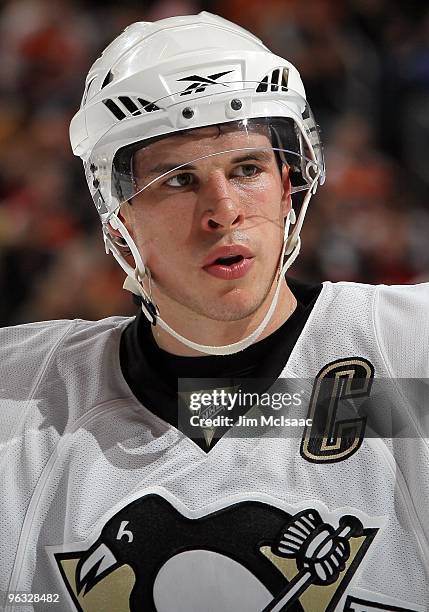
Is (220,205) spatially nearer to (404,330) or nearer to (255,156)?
(255,156)

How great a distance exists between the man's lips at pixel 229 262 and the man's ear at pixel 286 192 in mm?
137

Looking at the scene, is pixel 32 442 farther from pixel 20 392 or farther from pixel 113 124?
pixel 113 124

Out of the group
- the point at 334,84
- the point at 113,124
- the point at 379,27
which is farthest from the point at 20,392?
the point at 379,27

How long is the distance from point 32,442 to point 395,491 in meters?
0.59

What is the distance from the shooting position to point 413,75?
131 inches

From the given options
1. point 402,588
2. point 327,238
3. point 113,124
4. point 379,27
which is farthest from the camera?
point 379,27

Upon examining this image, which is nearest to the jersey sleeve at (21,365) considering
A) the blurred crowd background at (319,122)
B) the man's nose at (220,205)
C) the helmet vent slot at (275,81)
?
the man's nose at (220,205)

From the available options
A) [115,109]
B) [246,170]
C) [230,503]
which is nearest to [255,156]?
[246,170]

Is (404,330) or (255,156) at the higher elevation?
(255,156)

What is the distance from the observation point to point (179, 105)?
4.87 feet

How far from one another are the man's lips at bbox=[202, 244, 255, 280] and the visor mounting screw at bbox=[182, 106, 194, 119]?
0.68ft

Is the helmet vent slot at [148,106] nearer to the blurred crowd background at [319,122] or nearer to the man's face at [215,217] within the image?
the man's face at [215,217]

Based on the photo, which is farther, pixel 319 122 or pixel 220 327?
pixel 319 122

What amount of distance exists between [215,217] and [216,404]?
305 mm
